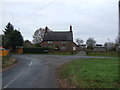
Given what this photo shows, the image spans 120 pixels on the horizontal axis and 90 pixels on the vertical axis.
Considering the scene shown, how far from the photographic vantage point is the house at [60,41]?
71375mm

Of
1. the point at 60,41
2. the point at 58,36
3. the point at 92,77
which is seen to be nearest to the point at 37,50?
the point at 60,41

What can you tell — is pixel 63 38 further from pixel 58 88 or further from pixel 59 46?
pixel 58 88

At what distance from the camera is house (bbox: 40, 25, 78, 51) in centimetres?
7138

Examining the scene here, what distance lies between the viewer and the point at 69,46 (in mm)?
71188

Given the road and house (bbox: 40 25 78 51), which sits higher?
house (bbox: 40 25 78 51)

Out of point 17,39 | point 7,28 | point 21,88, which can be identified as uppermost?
point 7,28

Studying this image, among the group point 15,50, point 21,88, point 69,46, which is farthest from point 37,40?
point 21,88

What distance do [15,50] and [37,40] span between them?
113 feet

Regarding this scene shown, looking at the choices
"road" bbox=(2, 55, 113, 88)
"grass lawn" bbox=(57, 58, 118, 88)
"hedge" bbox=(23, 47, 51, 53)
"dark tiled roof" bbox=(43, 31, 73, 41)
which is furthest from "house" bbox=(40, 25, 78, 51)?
"grass lawn" bbox=(57, 58, 118, 88)

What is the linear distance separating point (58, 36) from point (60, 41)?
9.25 feet

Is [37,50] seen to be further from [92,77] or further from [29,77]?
[92,77]

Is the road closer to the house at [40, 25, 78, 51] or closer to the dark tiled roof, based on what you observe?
the house at [40, 25, 78, 51]

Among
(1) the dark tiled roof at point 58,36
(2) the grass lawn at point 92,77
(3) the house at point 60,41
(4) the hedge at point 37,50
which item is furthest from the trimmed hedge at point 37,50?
(2) the grass lawn at point 92,77

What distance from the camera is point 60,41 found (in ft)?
237
